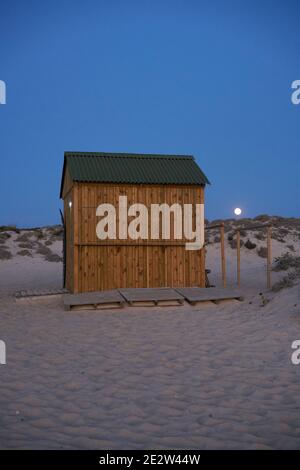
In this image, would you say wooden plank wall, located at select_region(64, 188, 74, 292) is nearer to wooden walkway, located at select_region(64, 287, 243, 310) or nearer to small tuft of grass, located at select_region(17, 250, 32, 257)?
wooden walkway, located at select_region(64, 287, 243, 310)

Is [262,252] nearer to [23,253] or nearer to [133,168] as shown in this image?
[133,168]

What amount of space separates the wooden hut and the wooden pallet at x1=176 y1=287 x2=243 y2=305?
2.41 feet

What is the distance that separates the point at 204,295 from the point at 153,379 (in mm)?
6647

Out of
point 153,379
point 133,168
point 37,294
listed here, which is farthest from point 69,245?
point 153,379

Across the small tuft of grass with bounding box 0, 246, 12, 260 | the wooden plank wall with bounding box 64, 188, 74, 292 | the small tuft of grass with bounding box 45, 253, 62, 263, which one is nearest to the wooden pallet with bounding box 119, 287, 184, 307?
the wooden plank wall with bounding box 64, 188, 74, 292

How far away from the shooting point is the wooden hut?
13.8 meters

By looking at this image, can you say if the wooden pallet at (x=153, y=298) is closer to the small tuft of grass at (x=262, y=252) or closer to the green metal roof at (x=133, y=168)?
the green metal roof at (x=133, y=168)

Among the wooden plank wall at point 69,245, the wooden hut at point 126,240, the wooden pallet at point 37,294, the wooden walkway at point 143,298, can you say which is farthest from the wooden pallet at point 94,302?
the wooden plank wall at point 69,245

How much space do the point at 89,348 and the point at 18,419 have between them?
3.26 meters

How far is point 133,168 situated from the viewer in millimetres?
14875

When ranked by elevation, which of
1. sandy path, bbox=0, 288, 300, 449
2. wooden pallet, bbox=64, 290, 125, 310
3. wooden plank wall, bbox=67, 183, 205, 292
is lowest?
sandy path, bbox=0, 288, 300, 449
